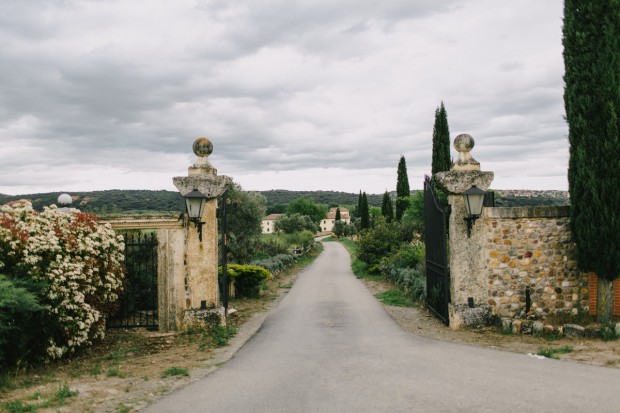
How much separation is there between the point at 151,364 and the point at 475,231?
21.1ft

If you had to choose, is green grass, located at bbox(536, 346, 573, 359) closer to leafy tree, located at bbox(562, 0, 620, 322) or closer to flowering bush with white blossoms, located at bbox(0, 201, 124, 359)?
leafy tree, located at bbox(562, 0, 620, 322)

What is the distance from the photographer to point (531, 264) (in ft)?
28.9

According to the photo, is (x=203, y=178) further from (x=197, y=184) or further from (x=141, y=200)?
(x=141, y=200)

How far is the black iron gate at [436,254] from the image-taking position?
901 centimetres

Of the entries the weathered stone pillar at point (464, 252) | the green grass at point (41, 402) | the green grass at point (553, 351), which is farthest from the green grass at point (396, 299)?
the green grass at point (41, 402)

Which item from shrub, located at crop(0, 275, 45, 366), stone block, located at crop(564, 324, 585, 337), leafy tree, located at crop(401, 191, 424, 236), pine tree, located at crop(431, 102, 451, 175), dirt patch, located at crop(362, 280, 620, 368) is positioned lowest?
dirt patch, located at crop(362, 280, 620, 368)

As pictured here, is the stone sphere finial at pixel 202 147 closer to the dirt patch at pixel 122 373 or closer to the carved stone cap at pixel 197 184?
the carved stone cap at pixel 197 184

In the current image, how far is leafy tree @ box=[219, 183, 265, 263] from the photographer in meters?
19.6

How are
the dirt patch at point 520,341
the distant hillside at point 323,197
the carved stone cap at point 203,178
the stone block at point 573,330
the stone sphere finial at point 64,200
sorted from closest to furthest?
the dirt patch at point 520,341 < the stone block at point 573,330 < the carved stone cap at point 203,178 < the stone sphere finial at point 64,200 < the distant hillside at point 323,197

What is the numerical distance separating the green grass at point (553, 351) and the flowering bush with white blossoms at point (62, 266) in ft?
23.7

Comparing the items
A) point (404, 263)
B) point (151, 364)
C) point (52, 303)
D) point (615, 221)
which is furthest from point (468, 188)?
point (404, 263)

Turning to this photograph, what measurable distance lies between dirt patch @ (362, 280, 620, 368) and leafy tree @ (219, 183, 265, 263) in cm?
1093

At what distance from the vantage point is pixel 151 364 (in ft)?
22.0

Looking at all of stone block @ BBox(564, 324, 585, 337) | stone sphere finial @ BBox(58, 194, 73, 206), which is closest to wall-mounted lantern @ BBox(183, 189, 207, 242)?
stone sphere finial @ BBox(58, 194, 73, 206)
